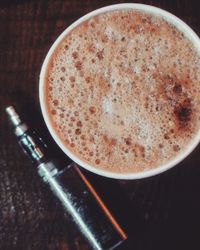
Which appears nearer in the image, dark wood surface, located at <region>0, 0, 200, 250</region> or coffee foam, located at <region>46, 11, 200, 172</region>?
coffee foam, located at <region>46, 11, 200, 172</region>

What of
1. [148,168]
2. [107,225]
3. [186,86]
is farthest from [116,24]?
[107,225]

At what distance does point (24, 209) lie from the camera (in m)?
1.22

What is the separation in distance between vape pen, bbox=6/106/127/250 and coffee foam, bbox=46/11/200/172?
0.28ft

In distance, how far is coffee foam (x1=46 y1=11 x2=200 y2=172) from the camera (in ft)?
3.59

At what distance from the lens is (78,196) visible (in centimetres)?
117

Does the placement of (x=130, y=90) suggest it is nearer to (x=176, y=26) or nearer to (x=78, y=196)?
(x=176, y=26)

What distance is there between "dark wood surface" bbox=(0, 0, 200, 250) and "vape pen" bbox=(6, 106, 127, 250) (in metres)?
0.04

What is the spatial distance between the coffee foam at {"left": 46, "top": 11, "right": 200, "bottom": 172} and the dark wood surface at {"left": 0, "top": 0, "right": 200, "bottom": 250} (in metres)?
0.11

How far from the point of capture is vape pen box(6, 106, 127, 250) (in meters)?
1.16

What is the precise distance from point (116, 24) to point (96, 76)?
128 millimetres

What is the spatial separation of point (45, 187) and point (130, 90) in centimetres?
33

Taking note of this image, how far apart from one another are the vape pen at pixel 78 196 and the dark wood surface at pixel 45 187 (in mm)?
36

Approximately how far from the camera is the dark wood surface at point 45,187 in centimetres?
120

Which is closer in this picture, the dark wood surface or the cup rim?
the cup rim
